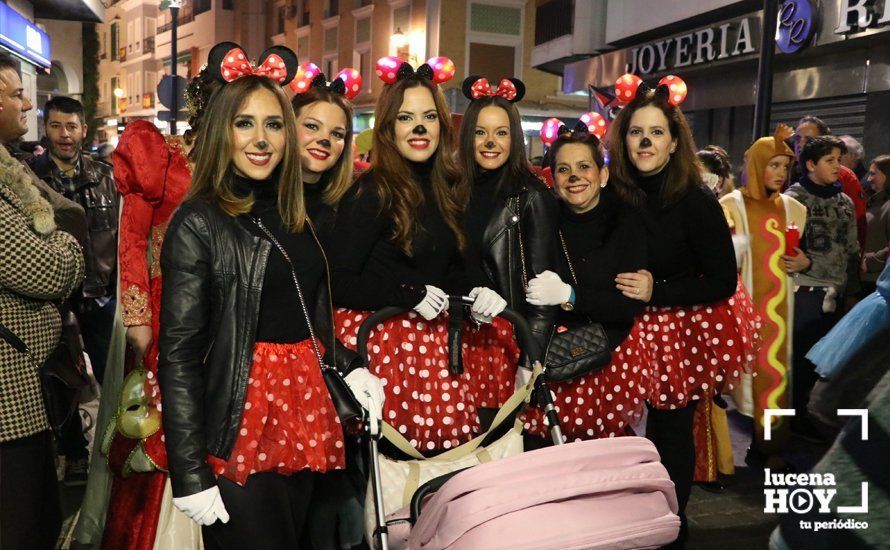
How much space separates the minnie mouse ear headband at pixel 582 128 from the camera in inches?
146

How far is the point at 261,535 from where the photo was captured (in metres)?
2.27

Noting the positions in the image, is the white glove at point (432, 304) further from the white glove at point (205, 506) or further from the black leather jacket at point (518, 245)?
the white glove at point (205, 506)

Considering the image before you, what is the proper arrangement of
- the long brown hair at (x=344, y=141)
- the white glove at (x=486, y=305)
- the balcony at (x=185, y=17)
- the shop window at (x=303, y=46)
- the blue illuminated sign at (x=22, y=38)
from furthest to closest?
the balcony at (x=185, y=17), the shop window at (x=303, y=46), the blue illuminated sign at (x=22, y=38), the long brown hair at (x=344, y=141), the white glove at (x=486, y=305)

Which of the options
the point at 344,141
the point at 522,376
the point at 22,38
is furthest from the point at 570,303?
the point at 22,38

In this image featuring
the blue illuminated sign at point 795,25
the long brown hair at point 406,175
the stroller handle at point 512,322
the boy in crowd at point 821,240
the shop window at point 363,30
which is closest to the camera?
the stroller handle at point 512,322

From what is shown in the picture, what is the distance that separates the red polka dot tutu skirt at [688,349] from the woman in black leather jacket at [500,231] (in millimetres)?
542

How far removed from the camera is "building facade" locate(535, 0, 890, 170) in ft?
33.6

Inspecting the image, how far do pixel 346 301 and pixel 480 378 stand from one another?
2.29 ft

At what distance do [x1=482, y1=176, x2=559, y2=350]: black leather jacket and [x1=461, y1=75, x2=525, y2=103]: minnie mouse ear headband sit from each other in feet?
1.99

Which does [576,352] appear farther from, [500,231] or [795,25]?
[795,25]

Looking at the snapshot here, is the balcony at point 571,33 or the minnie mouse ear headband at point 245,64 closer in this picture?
the minnie mouse ear headband at point 245,64

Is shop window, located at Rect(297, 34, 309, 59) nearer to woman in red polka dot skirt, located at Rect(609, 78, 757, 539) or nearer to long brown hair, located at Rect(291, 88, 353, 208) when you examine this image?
long brown hair, located at Rect(291, 88, 353, 208)

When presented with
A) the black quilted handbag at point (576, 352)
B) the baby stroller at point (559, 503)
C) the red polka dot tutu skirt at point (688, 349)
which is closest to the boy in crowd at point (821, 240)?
the red polka dot tutu skirt at point (688, 349)

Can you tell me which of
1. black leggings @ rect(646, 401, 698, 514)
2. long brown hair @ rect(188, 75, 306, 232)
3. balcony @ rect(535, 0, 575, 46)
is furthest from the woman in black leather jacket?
balcony @ rect(535, 0, 575, 46)
